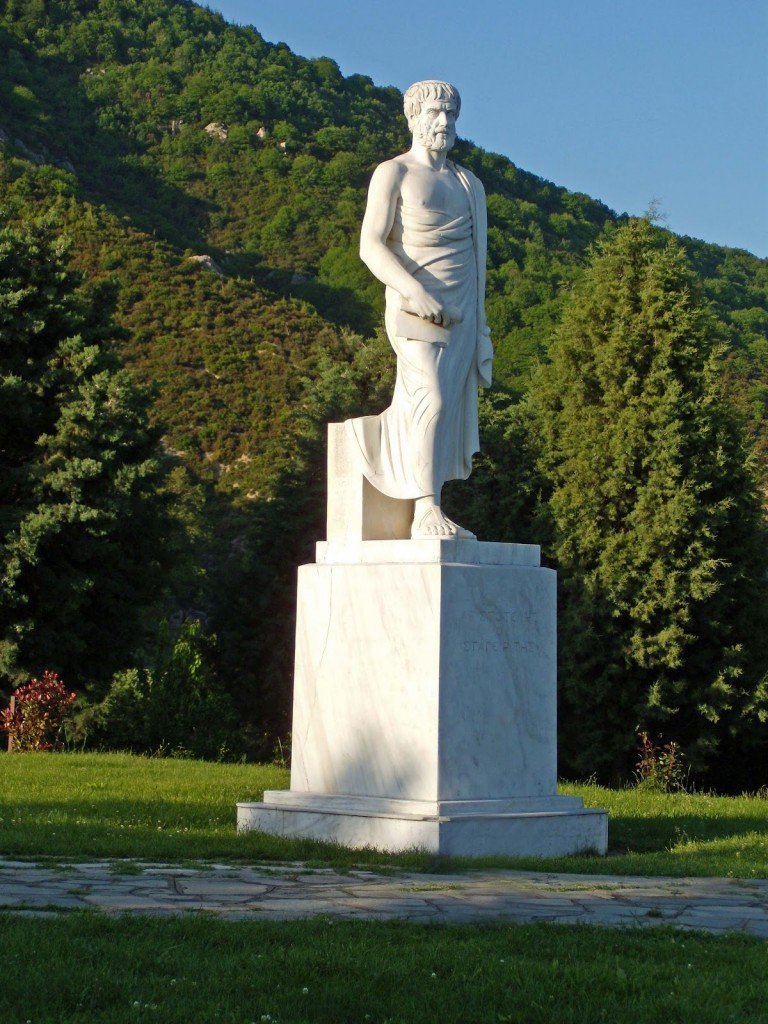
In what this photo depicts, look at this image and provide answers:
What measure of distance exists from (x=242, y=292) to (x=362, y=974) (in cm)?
4631

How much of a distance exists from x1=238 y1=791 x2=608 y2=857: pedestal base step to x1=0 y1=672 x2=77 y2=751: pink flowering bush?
9608 mm

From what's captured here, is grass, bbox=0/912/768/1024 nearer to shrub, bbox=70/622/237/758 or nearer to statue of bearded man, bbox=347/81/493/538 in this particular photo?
statue of bearded man, bbox=347/81/493/538

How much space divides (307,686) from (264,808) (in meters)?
0.78

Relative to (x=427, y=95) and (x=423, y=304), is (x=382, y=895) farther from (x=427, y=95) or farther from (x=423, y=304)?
(x=427, y=95)

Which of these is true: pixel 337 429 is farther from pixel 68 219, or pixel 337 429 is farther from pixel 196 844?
pixel 68 219

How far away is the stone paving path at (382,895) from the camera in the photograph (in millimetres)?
5730

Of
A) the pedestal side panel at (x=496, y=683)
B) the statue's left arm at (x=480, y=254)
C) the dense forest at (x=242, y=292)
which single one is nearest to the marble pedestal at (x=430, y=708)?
the pedestal side panel at (x=496, y=683)

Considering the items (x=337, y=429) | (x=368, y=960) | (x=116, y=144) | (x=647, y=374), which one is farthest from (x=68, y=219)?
(x=368, y=960)

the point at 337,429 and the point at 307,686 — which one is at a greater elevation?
the point at 337,429

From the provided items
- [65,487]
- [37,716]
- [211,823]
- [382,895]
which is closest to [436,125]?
[211,823]

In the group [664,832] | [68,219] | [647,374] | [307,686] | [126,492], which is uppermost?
[68,219]

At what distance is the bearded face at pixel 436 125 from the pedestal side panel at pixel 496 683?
2694mm

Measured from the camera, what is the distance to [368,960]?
4.78 m

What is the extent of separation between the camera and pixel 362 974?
4.61m
